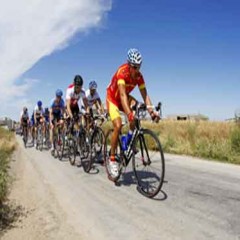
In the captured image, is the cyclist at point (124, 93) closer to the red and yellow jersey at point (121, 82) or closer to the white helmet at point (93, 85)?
the red and yellow jersey at point (121, 82)

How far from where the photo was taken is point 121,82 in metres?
7.88

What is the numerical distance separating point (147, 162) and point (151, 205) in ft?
3.86

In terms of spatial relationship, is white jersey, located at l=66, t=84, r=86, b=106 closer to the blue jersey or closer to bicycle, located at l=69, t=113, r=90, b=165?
bicycle, located at l=69, t=113, r=90, b=165

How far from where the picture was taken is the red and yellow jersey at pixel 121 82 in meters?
7.94

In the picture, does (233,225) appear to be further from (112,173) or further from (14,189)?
(14,189)

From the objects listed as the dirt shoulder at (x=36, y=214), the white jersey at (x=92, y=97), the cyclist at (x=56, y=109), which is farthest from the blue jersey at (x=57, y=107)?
the dirt shoulder at (x=36, y=214)

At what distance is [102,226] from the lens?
18.5ft

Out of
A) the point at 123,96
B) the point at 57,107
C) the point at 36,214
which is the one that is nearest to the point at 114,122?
the point at 123,96

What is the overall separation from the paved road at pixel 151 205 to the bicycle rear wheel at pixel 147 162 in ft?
0.62

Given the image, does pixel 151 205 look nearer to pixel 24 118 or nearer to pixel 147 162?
pixel 147 162

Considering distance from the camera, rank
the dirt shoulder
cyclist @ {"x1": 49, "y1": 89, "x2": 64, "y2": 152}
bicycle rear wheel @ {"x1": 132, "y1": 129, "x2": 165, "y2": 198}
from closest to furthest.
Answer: the dirt shoulder → bicycle rear wheel @ {"x1": 132, "y1": 129, "x2": 165, "y2": 198} → cyclist @ {"x1": 49, "y1": 89, "x2": 64, "y2": 152}

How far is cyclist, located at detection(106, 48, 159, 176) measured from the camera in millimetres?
7688

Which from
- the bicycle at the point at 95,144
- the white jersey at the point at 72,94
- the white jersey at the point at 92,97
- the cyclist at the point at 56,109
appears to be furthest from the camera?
the cyclist at the point at 56,109

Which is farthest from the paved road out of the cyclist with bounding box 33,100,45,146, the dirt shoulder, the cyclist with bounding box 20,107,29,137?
the cyclist with bounding box 20,107,29,137
